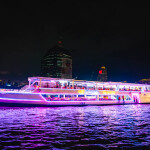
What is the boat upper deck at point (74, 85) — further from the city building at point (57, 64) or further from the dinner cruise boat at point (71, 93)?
the city building at point (57, 64)

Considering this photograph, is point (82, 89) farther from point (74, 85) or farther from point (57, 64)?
point (57, 64)

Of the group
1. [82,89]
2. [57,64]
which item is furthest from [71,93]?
[57,64]

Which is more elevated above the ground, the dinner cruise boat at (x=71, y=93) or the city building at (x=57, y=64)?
the city building at (x=57, y=64)

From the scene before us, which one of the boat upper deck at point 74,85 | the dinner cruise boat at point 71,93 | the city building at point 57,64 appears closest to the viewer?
the dinner cruise boat at point 71,93

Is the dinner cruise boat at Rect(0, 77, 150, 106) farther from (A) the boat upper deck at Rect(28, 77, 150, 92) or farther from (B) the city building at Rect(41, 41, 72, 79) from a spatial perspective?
(B) the city building at Rect(41, 41, 72, 79)

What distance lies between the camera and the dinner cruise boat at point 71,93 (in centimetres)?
3353

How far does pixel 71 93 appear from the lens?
39.8m

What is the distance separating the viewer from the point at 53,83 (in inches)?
1548

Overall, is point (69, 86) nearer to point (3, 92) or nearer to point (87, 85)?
point (87, 85)

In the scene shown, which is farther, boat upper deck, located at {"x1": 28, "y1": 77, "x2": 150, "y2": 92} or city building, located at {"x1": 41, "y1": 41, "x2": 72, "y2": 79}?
city building, located at {"x1": 41, "y1": 41, "x2": 72, "y2": 79}

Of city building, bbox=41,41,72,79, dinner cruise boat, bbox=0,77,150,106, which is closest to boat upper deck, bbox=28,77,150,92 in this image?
dinner cruise boat, bbox=0,77,150,106

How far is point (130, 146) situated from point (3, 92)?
2900cm

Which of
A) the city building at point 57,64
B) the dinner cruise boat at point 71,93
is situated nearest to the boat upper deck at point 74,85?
the dinner cruise boat at point 71,93

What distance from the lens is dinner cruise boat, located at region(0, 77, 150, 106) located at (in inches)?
1320
